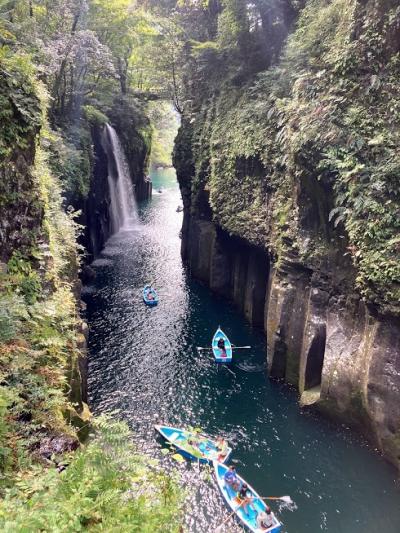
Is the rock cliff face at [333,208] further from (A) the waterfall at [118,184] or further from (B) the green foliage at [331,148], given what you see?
(A) the waterfall at [118,184]

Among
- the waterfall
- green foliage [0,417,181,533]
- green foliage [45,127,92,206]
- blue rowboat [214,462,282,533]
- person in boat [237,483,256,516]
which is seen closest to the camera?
green foliage [0,417,181,533]

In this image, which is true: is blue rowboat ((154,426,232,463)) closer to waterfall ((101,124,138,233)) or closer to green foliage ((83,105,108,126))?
green foliage ((83,105,108,126))

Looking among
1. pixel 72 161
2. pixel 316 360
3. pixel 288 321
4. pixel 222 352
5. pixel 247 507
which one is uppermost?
pixel 72 161

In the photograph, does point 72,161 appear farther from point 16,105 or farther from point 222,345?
point 16,105

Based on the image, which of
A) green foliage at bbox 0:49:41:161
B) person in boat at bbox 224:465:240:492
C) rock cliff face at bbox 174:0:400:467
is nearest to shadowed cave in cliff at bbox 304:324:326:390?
rock cliff face at bbox 174:0:400:467

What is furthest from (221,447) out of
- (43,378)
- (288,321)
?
(43,378)

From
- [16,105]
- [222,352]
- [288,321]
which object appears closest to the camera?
[16,105]
